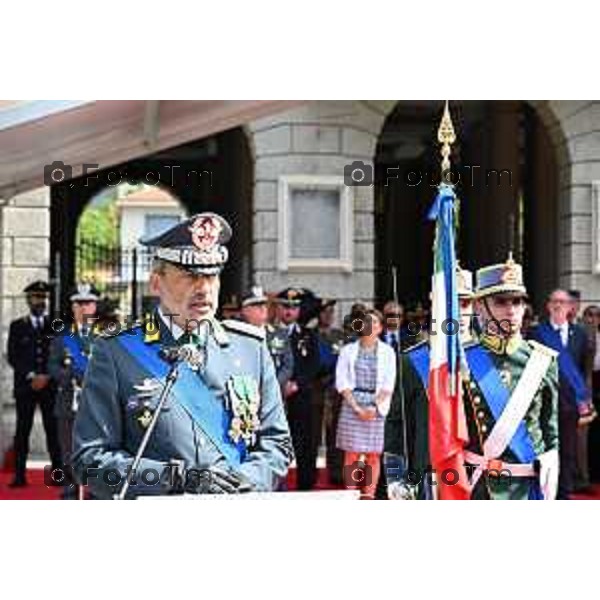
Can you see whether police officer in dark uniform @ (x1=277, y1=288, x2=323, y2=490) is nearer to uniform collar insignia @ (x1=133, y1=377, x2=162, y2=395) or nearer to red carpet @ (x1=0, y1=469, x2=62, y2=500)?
uniform collar insignia @ (x1=133, y1=377, x2=162, y2=395)

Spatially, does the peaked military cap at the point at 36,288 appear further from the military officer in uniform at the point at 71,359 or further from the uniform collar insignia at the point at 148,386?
the uniform collar insignia at the point at 148,386

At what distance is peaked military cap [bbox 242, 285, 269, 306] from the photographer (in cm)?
571

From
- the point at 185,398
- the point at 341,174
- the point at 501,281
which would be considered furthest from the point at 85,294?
the point at 501,281

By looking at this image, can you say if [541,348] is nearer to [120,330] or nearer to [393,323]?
[393,323]

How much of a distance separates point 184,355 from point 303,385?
77 centimetres

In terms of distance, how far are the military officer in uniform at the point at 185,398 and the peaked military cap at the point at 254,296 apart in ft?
1.05

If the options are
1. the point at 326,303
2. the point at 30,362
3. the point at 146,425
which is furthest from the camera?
the point at 30,362

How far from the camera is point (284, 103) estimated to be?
565cm

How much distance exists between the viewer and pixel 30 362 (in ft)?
20.5

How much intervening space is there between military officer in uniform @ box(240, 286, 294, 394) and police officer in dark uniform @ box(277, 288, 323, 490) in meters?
0.03

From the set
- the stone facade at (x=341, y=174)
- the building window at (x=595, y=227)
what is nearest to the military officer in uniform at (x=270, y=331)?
the stone facade at (x=341, y=174)

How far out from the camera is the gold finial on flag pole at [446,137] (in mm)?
5735
